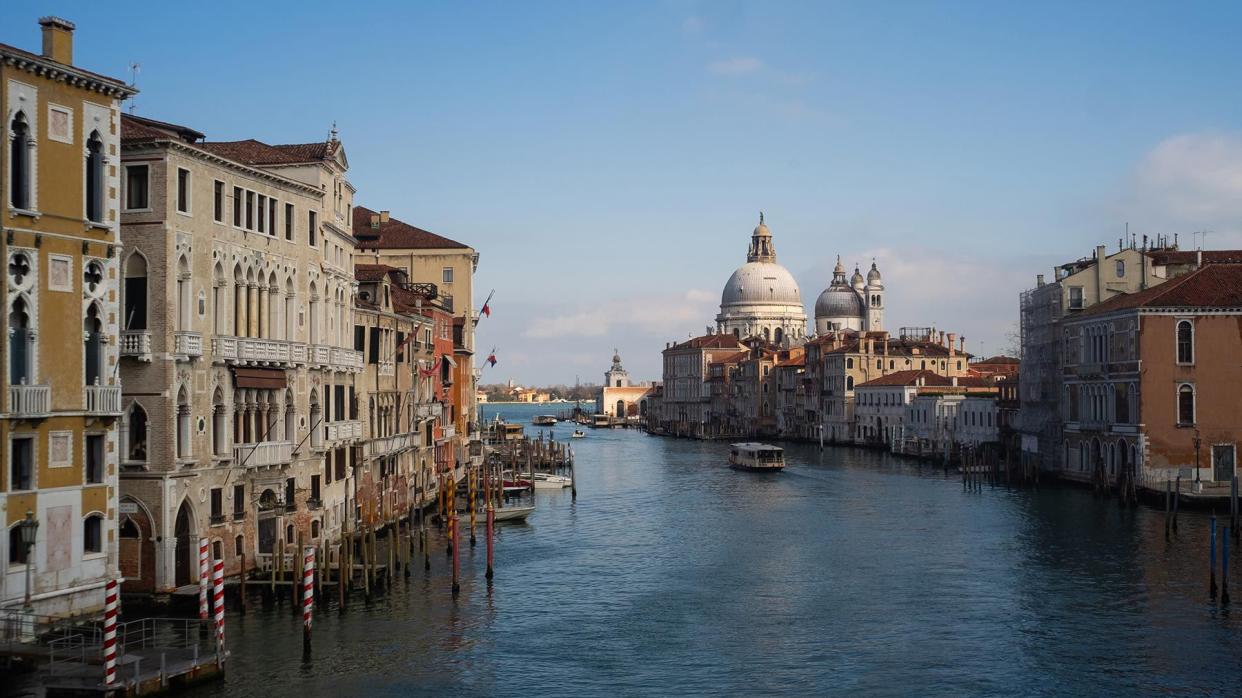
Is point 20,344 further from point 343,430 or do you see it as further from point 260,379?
point 343,430

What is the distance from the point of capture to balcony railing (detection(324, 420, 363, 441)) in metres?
26.7

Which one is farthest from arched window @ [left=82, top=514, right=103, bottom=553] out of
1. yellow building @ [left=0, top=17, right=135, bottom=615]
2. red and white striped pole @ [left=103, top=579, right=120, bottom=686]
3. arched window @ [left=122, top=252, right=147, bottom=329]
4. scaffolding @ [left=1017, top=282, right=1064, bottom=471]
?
scaffolding @ [left=1017, top=282, right=1064, bottom=471]

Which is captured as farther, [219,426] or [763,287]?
[763,287]

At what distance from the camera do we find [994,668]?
64.8 ft

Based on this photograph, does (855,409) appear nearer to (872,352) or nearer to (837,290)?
(872,352)

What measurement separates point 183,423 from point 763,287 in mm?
113217

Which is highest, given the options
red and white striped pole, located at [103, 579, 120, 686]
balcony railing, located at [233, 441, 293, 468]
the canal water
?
balcony railing, located at [233, 441, 293, 468]

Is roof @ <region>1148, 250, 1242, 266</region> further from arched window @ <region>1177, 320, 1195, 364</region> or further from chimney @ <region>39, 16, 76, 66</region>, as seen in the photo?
chimney @ <region>39, 16, 76, 66</region>

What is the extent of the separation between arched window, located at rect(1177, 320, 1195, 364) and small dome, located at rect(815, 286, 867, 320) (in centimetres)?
8118

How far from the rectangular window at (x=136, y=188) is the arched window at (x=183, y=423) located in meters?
2.90

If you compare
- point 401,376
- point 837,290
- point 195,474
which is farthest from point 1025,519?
point 837,290

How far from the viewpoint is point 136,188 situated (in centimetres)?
2088

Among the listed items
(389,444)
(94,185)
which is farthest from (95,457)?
(389,444)

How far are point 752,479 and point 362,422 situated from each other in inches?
1135
